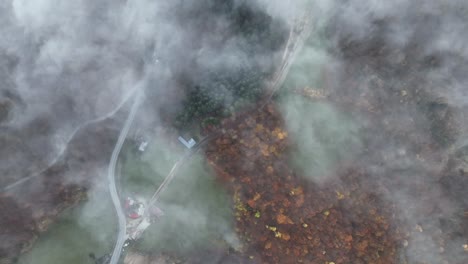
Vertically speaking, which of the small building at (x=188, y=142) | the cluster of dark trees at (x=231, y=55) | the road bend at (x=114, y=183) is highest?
the cluster of dark trees at (x=231, y=55)

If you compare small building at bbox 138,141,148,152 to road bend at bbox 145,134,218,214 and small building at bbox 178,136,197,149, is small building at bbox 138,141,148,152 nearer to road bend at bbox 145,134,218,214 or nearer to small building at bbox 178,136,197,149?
road bend at bbox 145,134,218,214

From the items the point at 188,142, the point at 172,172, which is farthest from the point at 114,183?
the point at 188,142

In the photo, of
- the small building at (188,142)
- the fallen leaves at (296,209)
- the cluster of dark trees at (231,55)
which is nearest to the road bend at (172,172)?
the small building at (188,142)

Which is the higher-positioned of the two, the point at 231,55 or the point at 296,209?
the point at 231,55

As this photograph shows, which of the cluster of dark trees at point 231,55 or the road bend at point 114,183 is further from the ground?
the cluster of dark trees at point 231,55

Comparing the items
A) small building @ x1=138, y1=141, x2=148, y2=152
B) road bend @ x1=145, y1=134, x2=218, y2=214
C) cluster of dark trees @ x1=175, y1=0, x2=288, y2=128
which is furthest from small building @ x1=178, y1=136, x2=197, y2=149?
small building @ x1=138, y1=141, x2=148, y2=152

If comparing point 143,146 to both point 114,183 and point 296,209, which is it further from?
point 296,209

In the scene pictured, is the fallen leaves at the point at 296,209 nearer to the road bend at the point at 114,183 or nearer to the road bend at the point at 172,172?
the road bend at the point at 172,172
